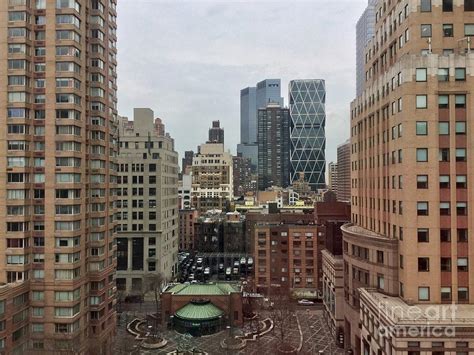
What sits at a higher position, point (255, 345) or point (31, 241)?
point (31, 241)

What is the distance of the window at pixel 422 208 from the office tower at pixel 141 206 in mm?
60787

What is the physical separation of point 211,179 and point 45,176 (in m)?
140

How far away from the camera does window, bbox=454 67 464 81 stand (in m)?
36.5

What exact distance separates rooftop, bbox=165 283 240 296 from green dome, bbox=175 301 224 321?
6.91 ft

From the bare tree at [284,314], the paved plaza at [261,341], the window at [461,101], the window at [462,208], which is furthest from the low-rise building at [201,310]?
the window at [461,101]

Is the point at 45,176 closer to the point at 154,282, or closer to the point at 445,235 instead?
the point at 154,282

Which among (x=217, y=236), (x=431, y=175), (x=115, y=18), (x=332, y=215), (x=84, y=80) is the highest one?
(x=115, y=18)

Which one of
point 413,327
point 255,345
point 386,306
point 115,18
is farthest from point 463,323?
point 115,18

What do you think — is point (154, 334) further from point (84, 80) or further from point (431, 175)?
point (431, 175)

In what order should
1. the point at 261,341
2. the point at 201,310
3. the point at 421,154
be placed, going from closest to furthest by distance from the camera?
1. the point at 421,154
2. the point at 261,341
3. the point at 201,310

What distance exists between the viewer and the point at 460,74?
36.6 metres

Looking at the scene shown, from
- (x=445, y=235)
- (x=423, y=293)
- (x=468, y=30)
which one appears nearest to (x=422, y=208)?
(x=445, y=235)

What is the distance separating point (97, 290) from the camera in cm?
5150

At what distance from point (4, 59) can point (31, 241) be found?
72.0ft
